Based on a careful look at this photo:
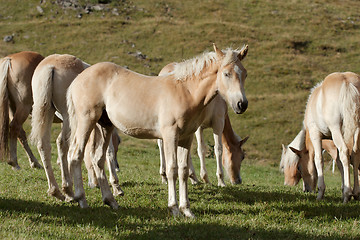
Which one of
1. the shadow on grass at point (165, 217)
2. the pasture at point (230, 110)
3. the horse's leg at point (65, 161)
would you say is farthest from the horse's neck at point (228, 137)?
the horse's leg at point (65, 161)

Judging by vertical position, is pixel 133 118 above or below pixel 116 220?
above

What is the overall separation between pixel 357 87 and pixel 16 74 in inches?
283

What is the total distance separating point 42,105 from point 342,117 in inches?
210

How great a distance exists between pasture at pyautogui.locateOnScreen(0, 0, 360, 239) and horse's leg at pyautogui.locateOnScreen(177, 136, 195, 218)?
1.11 feet

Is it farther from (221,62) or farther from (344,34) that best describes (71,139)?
(344,34)

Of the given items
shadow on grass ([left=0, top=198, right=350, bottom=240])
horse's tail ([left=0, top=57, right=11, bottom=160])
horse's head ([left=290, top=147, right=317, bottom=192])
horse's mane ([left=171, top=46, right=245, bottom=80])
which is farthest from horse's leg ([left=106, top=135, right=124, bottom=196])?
horse's head ([left=290, top=147, right=317, bottom=192])

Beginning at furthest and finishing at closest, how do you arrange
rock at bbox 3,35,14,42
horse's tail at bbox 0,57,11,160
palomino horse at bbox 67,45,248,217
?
rock at bbox 3,35,14,42
horse's tail at bbox 0,57,11,160
palomino horse at bbox 67,45,248,217

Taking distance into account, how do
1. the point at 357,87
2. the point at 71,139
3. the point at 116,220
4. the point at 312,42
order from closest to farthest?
the point at 116,220 < the point at 71,139 < the point at 357,87 < the point at 312,42

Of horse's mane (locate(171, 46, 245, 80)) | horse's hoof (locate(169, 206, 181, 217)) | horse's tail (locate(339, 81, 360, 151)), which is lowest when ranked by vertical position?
horse's hoof (locate(169, 206, 181, 217))

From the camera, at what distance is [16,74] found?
9133 mm

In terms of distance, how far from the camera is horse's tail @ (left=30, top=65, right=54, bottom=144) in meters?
6.65

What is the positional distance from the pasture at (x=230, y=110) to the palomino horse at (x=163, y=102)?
2.67 ft

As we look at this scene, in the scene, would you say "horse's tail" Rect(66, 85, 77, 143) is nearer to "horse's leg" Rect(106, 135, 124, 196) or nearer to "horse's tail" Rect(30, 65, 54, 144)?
"horse's tail" Rect(30, 65, 54, 144)

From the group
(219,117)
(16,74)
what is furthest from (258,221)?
(16,74)
